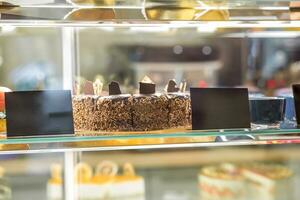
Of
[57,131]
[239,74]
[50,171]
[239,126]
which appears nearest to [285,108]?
[239,126]

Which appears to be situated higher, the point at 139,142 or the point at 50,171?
the point at 139,142

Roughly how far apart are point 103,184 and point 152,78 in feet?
2.23

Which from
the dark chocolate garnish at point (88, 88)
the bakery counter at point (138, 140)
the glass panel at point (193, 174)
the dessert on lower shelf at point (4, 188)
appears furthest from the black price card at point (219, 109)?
the dessert on lower shelf at point (4, 188)

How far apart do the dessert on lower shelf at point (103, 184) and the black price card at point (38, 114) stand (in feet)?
2.23

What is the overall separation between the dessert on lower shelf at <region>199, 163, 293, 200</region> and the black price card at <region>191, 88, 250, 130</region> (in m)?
0.93

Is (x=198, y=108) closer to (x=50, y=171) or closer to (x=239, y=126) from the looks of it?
(x=239, y=126)

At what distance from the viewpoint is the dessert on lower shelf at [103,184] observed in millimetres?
1602

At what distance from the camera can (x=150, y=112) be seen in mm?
944

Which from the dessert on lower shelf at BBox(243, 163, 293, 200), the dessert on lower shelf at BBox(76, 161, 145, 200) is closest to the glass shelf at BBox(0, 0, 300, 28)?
the dessert on lower shelf at BBox(76, 161, 145, 200)

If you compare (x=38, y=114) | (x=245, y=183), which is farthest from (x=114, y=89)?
(x=245, y=183)

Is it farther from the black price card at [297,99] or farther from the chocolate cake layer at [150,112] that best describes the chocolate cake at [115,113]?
the black price card at [297,99]

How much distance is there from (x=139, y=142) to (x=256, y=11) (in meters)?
0.50

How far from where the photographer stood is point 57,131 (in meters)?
0.86

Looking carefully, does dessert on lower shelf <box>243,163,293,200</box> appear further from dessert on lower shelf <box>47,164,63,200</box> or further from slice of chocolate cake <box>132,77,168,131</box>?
slice of chocolate cake <box>132,77,168,131</box>
